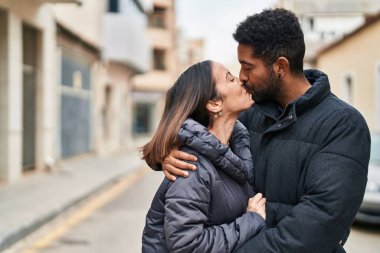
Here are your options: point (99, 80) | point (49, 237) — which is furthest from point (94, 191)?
point (99, 80)

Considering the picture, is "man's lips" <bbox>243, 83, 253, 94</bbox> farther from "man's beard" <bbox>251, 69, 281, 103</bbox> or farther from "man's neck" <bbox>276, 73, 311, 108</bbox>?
"man's neck" <bbox>276, 73, 311, 108</bbox>

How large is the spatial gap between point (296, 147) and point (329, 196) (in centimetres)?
24

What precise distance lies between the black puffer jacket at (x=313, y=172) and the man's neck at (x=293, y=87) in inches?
1.9

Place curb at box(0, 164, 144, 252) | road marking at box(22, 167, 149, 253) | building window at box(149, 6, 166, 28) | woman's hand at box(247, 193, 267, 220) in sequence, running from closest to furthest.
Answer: woman's hand at box(247, 193, 267, 220) < curb at box(0, 164, 144, 252) < road marking at box(22, 167, 149, 253) < building window at box(149, 6, 166, 28)

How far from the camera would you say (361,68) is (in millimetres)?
18469

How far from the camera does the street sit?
6.39m

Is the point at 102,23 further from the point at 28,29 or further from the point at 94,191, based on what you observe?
the point at 94,191

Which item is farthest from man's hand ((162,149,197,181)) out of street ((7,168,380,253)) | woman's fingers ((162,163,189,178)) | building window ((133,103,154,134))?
building window ((133,103,154,134))

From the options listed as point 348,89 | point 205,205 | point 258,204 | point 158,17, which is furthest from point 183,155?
point 158,17

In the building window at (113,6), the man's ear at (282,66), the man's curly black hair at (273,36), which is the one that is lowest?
the man's ear at (282,66)

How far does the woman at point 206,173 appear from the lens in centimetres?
188

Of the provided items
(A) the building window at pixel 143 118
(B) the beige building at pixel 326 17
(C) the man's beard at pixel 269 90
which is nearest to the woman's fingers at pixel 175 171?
(C) the man's beard at pixel 269 90

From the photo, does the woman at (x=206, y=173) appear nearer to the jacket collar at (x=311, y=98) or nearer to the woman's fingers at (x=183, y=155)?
the woman's fingers at (x=183, y=155)

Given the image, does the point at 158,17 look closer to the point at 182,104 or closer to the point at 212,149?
the point at 182,104
